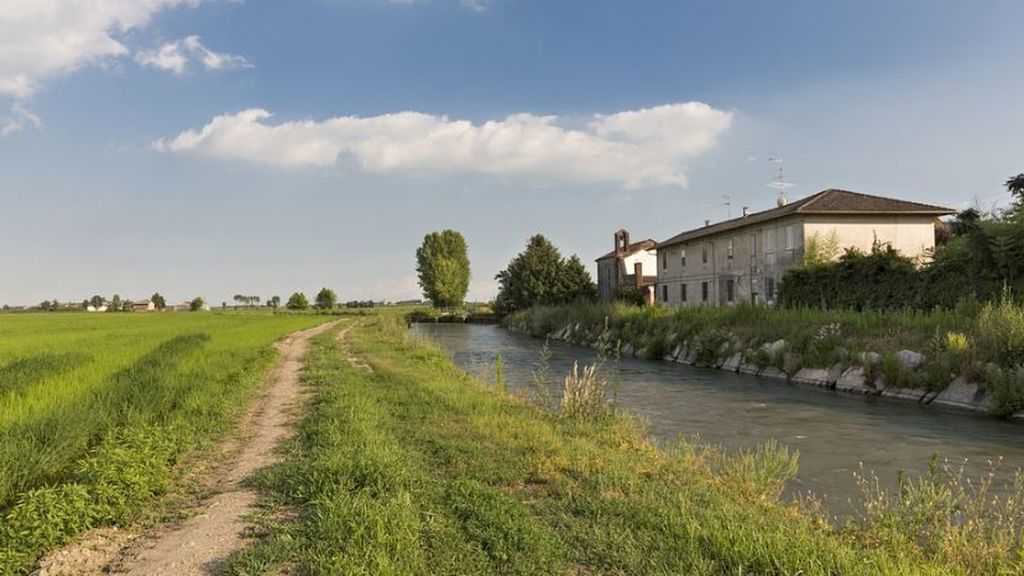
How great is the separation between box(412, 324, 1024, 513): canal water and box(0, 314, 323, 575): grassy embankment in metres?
7.47

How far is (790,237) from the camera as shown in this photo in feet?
112

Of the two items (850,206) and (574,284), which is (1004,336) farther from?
(574,284)

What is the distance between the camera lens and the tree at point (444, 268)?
335 feet

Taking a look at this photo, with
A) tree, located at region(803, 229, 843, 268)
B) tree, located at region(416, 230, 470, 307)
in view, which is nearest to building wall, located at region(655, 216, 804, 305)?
tree, located at region(803, 229, 843, 268)

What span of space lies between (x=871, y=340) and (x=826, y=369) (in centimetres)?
161

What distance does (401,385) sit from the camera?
14.6 metres

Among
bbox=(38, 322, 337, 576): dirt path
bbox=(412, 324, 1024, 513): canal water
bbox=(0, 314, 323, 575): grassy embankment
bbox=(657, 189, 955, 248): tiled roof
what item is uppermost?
bbox=(657, 189, 955, 248): tiled roof

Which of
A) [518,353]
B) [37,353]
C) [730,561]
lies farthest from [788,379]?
[37,353]

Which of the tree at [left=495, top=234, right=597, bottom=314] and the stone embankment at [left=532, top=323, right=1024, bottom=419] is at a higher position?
the tree at [left=495, top=234, right=597, bottom=314]

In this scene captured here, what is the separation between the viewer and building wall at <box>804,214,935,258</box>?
33.4 meters

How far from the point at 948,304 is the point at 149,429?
2417cm

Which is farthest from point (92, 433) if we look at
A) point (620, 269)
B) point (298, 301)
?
point (298, 301)

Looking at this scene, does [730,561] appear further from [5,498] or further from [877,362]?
[877,362]

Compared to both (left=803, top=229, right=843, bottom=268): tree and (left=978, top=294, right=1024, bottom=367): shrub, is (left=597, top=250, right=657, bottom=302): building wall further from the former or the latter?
(left=978, top=294, right=1024, bottom=367): shrub
